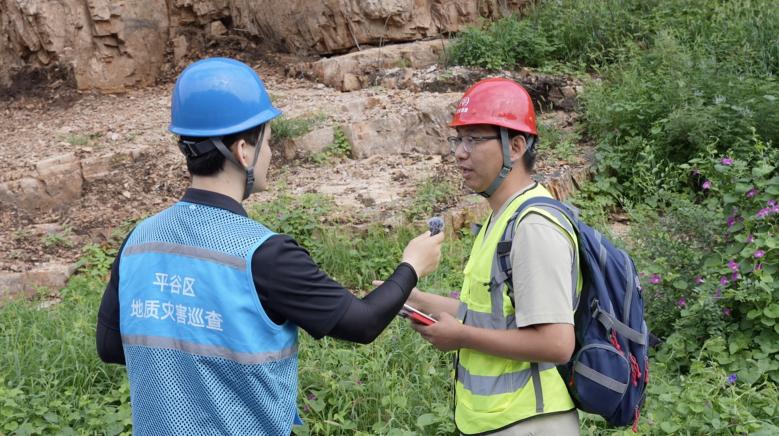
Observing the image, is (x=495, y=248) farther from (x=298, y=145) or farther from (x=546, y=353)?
(x=298, y=145)

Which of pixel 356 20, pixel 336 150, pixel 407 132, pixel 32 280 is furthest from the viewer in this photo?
pixel 356 20

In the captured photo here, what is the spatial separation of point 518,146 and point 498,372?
2.23 ft

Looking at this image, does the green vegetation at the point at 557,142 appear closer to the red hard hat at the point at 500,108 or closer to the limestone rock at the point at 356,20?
the limestone rock at the point at 356,20

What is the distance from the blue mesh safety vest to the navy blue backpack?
707 mm

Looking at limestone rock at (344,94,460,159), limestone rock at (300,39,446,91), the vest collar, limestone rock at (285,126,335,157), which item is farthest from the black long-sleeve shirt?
limestone rock at (300,39,446,91)

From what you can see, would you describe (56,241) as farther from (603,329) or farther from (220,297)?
(603,329)

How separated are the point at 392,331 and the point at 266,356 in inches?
115

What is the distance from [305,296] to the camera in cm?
A: 201

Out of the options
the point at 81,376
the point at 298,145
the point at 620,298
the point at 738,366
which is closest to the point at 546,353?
the point at 620,298

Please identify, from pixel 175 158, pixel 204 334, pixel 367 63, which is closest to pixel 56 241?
pixel 175 158

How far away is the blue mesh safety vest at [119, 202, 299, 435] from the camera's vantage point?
1999 millimetres

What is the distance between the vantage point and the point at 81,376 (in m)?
4.56

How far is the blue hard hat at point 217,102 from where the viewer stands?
2133 millimetres

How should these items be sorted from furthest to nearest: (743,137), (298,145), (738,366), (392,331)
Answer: (298,145) < (743,137) < (392,331) < (738,366)
